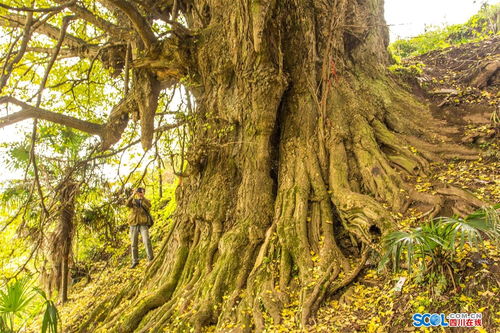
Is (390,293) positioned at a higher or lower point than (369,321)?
higher

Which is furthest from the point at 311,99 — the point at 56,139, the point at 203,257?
the point at 56,139

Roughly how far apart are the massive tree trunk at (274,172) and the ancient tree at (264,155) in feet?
0.06

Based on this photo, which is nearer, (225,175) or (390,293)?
(390,293)

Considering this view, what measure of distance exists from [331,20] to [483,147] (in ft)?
9.73

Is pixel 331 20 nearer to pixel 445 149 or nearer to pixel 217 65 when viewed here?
pixel 217 65

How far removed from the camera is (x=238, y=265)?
4016 mm

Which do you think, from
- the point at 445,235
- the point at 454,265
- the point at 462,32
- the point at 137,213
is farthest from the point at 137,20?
the point at 462,32

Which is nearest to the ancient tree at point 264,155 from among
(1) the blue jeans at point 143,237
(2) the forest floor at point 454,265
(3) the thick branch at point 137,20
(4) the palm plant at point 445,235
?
(3) the thick branch at point 137,20

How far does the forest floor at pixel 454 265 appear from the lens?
8.50 feet

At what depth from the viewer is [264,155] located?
480cm

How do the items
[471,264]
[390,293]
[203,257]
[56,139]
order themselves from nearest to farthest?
[471,264] < [390,293] < [203,257] < [56,139]

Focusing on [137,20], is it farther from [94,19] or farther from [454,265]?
[454,265]

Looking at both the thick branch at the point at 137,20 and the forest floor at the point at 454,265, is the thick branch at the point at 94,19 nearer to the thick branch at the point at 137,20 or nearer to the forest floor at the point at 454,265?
the thick branch at the point at 137,20

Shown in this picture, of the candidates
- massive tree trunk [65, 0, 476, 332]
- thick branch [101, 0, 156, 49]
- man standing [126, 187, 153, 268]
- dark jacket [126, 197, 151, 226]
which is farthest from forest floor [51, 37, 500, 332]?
thick branch [101, 0, 156, 49]
